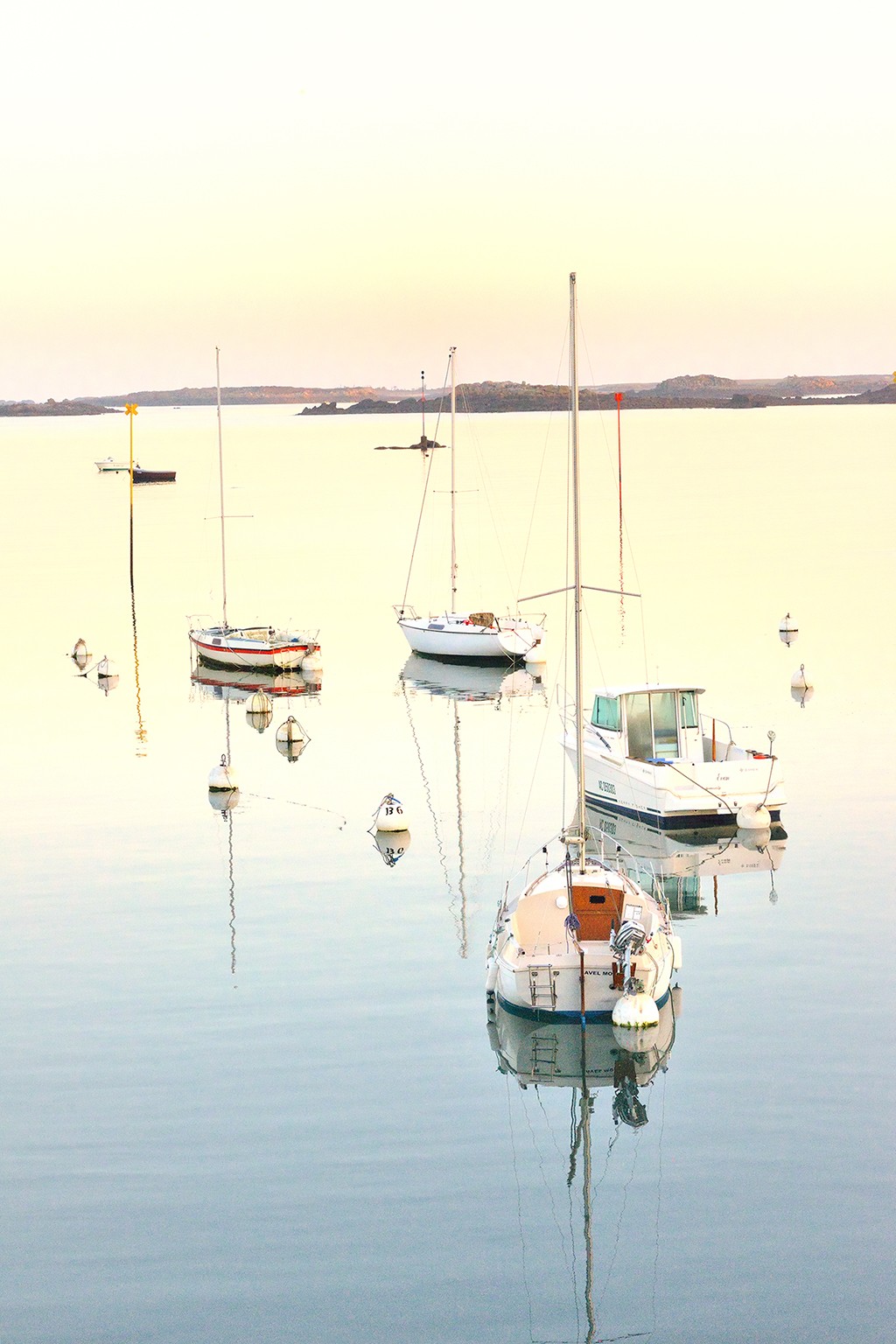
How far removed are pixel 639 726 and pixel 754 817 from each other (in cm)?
393

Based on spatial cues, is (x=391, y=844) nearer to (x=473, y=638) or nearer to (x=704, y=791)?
(x=704, y=791)

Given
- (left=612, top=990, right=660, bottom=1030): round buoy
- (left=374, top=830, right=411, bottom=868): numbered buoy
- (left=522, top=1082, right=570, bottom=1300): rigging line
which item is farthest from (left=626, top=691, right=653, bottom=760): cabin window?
(left=522, top=1082, right=570, bottom=1300): rigging line

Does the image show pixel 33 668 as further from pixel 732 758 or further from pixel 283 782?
pixel 732 758

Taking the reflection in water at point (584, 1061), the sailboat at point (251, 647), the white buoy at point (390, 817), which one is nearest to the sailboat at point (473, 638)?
the sailboat at point (251, 647)

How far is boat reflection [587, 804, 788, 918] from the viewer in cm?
3403

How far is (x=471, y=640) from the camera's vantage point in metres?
63.1

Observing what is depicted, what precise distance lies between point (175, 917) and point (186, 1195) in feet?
39.4

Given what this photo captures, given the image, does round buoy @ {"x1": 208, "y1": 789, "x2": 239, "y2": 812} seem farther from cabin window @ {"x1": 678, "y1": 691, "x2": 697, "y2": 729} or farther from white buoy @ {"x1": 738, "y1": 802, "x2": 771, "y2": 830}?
white buoy @ {"x1": 738, "y1": 802, "x2": 771, "y2": 830}

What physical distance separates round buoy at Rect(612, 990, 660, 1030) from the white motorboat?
41.4 feet

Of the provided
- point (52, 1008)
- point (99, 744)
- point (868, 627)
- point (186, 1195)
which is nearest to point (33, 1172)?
point (186, 1195)

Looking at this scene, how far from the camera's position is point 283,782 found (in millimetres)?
44031

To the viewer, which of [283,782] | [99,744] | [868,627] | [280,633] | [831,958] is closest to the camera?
[831,958]

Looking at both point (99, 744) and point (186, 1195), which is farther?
point (99, 744)

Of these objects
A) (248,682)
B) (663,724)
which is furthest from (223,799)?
(248,682)
